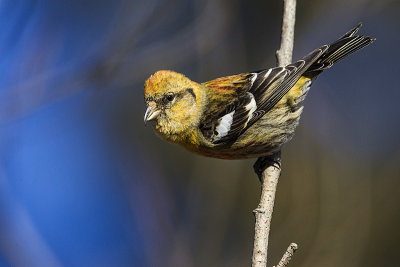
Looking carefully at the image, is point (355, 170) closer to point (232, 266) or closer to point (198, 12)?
point (232, 266)

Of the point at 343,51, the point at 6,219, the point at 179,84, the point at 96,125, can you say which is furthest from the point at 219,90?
the point at 96,125

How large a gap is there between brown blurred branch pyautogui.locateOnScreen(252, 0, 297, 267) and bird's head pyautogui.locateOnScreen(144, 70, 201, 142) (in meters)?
0.95

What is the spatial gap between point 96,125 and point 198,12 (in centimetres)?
316

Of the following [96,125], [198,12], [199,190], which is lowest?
[199,190]

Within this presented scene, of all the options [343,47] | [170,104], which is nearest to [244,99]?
[170,104]

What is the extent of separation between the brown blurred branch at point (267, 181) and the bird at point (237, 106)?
A: 0.19 metres

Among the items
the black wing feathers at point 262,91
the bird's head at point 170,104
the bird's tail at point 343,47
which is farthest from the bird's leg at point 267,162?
the bird's tail at point 343,47

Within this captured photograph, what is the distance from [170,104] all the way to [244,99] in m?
0.89

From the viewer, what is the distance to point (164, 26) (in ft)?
32.3

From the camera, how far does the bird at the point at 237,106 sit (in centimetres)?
588

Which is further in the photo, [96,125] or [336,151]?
[96,125]

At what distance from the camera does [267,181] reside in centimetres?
584

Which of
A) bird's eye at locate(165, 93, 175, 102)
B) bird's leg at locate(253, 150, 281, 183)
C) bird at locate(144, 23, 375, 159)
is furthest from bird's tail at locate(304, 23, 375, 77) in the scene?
bird's eye at locate(165, 93, 175, 102)

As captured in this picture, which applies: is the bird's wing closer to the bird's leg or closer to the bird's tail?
the bird's tail
